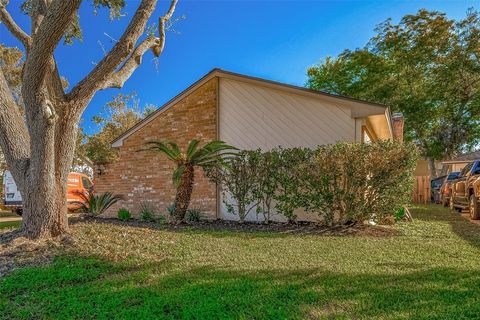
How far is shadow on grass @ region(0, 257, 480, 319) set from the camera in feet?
9.14

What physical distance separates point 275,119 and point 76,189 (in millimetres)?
10013

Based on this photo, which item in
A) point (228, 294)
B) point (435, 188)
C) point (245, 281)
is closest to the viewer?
point (228, 294)

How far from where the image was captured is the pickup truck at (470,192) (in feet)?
31.1

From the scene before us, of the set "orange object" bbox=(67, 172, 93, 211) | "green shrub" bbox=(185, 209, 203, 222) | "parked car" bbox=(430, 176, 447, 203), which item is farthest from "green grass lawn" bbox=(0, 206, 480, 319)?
"parked car" bbox=(430, 176, 447, 203)

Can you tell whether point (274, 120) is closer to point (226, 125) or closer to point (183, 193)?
point (226, 125)

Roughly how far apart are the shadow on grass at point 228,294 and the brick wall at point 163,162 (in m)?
5.60

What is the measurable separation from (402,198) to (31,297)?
6.81m

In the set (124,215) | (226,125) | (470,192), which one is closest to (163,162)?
(124,215)

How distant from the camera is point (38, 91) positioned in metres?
4.77

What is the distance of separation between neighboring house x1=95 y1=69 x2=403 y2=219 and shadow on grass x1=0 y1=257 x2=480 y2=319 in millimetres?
4830

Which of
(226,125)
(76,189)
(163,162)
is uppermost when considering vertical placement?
(226,125)

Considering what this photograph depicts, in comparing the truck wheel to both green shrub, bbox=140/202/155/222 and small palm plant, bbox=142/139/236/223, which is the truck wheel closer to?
small palm plant, bbox=142/139/236/223

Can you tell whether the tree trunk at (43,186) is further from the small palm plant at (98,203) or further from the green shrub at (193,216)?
the small palm plant at (98,203)

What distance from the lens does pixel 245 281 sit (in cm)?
352
